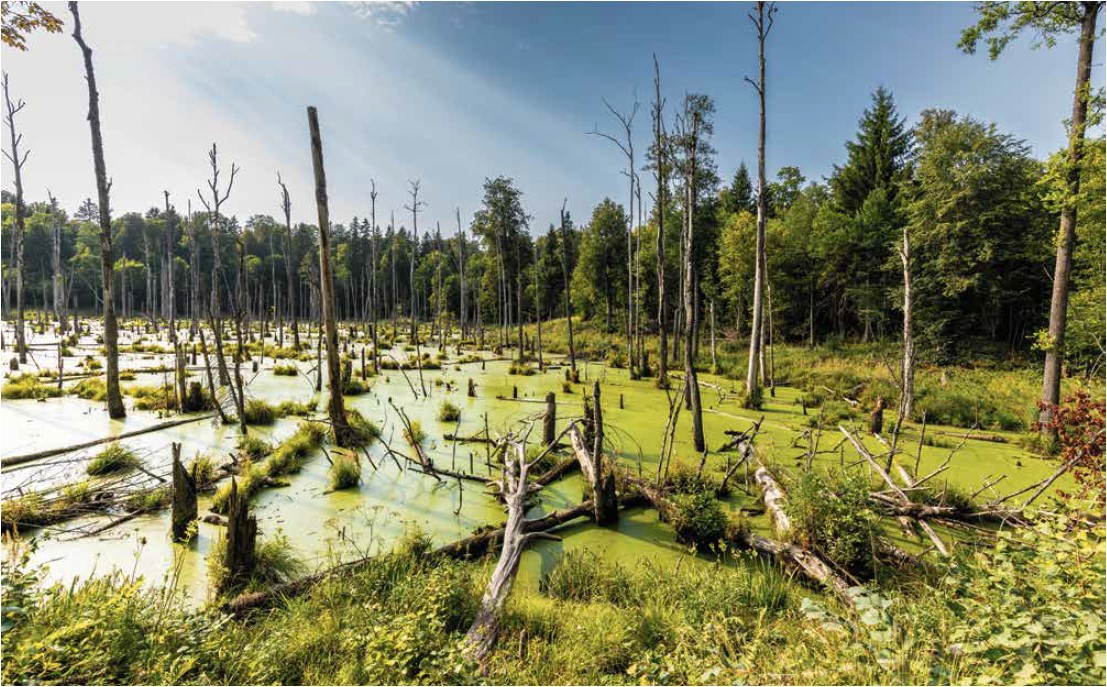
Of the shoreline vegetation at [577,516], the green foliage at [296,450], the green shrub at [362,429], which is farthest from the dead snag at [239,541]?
the green shrub at [362,429]

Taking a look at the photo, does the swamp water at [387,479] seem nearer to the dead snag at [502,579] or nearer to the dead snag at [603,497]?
the dead snag at [603,497]

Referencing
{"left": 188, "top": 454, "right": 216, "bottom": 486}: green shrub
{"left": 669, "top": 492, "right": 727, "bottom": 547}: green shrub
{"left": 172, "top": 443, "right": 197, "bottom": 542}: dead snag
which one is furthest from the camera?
{"left": 188, "top": 454, "right": 216, "bottom": 486}: green shrub

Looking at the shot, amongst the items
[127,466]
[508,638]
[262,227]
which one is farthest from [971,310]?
[262,227]

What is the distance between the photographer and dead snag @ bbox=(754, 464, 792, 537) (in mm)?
5176

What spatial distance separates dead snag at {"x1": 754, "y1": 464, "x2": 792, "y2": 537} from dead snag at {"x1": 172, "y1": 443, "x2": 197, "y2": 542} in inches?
262

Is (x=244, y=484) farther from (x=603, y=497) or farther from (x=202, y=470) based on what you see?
(x=603, y=497)

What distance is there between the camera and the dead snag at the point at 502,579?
10.4 feet

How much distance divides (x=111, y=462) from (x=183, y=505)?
279cm

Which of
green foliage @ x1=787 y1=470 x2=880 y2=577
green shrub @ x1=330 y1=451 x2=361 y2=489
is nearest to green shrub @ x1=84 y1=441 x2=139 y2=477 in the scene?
green shrub @ x1=330 y1=451 x2=361 y2=489

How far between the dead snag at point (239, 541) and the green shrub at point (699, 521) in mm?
4442

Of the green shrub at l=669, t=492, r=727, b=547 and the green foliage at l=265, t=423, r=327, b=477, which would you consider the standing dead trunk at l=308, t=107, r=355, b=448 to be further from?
the green shrub at l=669, t=492, r=727, b=547

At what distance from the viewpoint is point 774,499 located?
5.82 metres

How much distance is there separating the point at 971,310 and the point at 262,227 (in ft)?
254

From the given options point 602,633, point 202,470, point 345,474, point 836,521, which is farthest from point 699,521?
point 202,470
